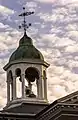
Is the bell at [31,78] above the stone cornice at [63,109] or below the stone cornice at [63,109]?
above

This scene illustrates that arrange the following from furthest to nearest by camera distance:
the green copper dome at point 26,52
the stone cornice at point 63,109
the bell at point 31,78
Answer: the bell at point 31,78, the green copper dome at point 26,52, the stone cornice at point 63,109

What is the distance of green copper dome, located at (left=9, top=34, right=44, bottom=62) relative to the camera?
6009cm

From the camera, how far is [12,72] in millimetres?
60062

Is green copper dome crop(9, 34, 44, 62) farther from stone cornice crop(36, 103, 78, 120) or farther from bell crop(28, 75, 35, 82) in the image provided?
stone cornice crop(36, 103, 78, 120)

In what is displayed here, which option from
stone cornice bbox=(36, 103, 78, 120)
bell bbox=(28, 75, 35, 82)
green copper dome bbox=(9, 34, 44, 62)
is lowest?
stone cornice bbox=(36, 103, 78, 120)

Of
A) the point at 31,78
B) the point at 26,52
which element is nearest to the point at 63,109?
the point at 26,52

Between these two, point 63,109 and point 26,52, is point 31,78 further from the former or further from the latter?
point 63,109

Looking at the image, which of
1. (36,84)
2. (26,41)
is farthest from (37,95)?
(26,41)

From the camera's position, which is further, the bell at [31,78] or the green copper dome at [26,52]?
the bell at [31,78]

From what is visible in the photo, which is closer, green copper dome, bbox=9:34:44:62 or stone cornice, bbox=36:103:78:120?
stone cornice, bbox=36:103:78:120

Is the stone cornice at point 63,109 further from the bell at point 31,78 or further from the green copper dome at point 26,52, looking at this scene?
the bell at point 31,78

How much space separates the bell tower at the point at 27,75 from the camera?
58331 mm

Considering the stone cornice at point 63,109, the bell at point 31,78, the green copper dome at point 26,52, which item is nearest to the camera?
the stone cornice at point 63,109

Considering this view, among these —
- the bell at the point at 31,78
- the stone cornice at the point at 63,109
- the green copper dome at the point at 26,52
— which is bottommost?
the stone cornice at the point at 63,109
